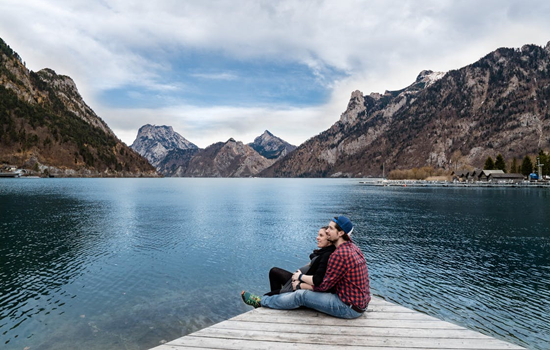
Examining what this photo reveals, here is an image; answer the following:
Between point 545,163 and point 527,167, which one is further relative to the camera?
point 527,167

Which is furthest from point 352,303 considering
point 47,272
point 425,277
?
point 47,272

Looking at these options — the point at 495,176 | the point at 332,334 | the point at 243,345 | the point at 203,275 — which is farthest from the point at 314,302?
the point at 495,176

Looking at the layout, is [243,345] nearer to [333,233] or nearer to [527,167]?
[333,233]

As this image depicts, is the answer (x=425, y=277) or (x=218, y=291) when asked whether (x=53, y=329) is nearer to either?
(x=218, y=291)

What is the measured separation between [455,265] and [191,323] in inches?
836

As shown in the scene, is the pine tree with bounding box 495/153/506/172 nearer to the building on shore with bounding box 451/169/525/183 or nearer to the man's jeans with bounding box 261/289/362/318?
the building on shore with bounding box 451/169/525/183

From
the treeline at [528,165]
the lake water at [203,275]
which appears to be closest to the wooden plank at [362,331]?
the lake water at [203,275]

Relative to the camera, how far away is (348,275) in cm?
887

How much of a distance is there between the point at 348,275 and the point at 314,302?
1370mm

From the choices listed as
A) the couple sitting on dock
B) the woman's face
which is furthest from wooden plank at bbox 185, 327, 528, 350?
the woman's face

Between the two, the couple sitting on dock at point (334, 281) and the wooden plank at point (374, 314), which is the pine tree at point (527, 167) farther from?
the couple sitting on dock at point (334, 281)

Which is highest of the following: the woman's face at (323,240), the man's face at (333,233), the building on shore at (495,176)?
the building on shore at (495,176)

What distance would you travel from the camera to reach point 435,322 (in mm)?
8992

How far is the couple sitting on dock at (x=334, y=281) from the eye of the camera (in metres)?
8.85
